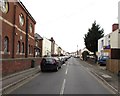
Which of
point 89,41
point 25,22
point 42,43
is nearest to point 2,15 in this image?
point 25,22

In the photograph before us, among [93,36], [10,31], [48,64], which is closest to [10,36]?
[10,31]

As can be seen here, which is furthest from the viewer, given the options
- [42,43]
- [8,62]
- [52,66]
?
[42,43]

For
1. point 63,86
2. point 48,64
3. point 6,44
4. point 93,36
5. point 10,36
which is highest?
point 93,36

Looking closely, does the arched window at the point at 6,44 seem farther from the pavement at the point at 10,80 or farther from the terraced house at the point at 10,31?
the pavement at the point at 10,80

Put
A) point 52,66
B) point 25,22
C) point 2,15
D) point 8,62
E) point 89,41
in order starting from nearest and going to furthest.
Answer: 1. point 8,62
2. point 2,15
3. point 52,66
4. point 25,22
5. point 89,41

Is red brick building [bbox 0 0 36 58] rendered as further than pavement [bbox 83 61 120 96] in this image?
Yes

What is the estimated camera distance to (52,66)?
27.0m

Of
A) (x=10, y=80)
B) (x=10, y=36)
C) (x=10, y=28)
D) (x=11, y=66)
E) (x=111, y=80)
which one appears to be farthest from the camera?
(x=10, y=36)

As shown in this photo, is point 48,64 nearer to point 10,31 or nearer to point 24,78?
point 10,31

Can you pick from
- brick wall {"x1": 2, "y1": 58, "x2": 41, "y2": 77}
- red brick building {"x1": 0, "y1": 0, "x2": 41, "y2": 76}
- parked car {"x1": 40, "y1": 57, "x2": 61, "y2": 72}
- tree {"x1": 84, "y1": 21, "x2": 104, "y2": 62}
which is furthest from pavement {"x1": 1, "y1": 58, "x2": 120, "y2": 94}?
tree {"x1": 84, "y1": 21, "x2": 104, "y2": 62}

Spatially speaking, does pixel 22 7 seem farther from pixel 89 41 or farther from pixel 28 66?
pixel 89 41

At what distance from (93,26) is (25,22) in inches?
1465

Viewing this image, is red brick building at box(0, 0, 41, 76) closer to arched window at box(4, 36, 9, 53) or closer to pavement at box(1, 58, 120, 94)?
arched window at box(4, 36, 9, 53)

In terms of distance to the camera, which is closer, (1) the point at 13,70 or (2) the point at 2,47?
(1) the point at 13,70
